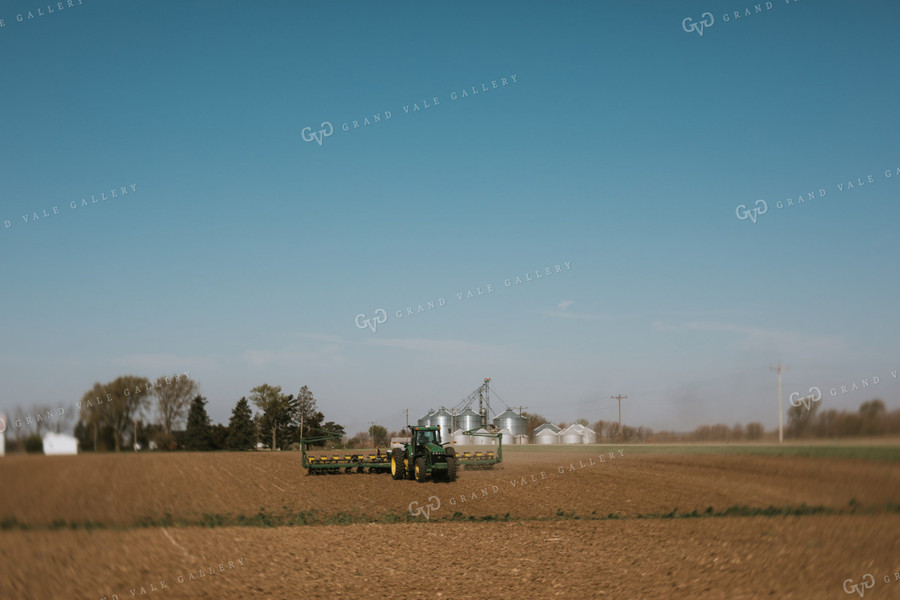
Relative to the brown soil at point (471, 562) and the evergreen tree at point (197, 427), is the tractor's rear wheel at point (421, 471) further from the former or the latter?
the evergreen tree at point (197, 427)

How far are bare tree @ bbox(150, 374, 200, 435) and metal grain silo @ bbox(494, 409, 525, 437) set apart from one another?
3939 inches

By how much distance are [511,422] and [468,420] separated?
10.8 metres

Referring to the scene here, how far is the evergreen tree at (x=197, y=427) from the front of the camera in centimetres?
954

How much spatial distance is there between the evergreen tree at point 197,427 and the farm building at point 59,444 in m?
1.70

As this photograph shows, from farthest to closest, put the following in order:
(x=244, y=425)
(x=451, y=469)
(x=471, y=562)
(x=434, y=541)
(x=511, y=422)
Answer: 1. (x=511, y=422)
2. (x=451, y=469)
3. (x=244, y=425)
4. (x=434, y=541)
5. (x=471, y=562)

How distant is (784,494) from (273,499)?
18.1 metres

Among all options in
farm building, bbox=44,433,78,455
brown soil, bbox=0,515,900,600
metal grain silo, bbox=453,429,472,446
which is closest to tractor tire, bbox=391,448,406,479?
brown soil, bbox=0,515,900,600

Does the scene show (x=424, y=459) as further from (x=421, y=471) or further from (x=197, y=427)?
(x=197, y=427)

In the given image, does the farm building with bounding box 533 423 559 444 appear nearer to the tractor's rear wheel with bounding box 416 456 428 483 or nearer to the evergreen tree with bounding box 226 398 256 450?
the tractor's rear wheel with bounding box 416 456 428 483

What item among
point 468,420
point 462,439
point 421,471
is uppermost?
point 421,471

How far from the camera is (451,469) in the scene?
32.3 metres

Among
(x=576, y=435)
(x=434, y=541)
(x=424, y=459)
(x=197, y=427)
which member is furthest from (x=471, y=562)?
(x=576, y=435)

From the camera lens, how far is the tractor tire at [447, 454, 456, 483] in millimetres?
32250

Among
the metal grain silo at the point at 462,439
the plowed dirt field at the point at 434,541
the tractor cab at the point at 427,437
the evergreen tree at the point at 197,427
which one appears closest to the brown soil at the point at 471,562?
the plowed dirt field at the point at 434,541
